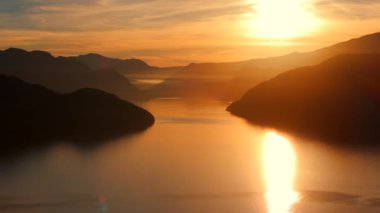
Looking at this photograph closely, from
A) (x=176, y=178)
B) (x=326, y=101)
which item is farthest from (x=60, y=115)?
(x=326, y=101)

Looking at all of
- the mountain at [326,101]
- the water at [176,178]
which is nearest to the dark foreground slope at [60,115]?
the water at [176,178]

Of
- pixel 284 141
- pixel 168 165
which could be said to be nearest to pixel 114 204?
pixel 168 165

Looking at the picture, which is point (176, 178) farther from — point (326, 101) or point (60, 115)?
point (326, 101)

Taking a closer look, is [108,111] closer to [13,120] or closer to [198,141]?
[13,120]

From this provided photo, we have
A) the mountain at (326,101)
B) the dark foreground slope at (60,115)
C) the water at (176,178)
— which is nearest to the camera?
the water at (176,178)

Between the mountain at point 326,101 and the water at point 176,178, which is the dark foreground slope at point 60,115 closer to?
the water at point 176,178
